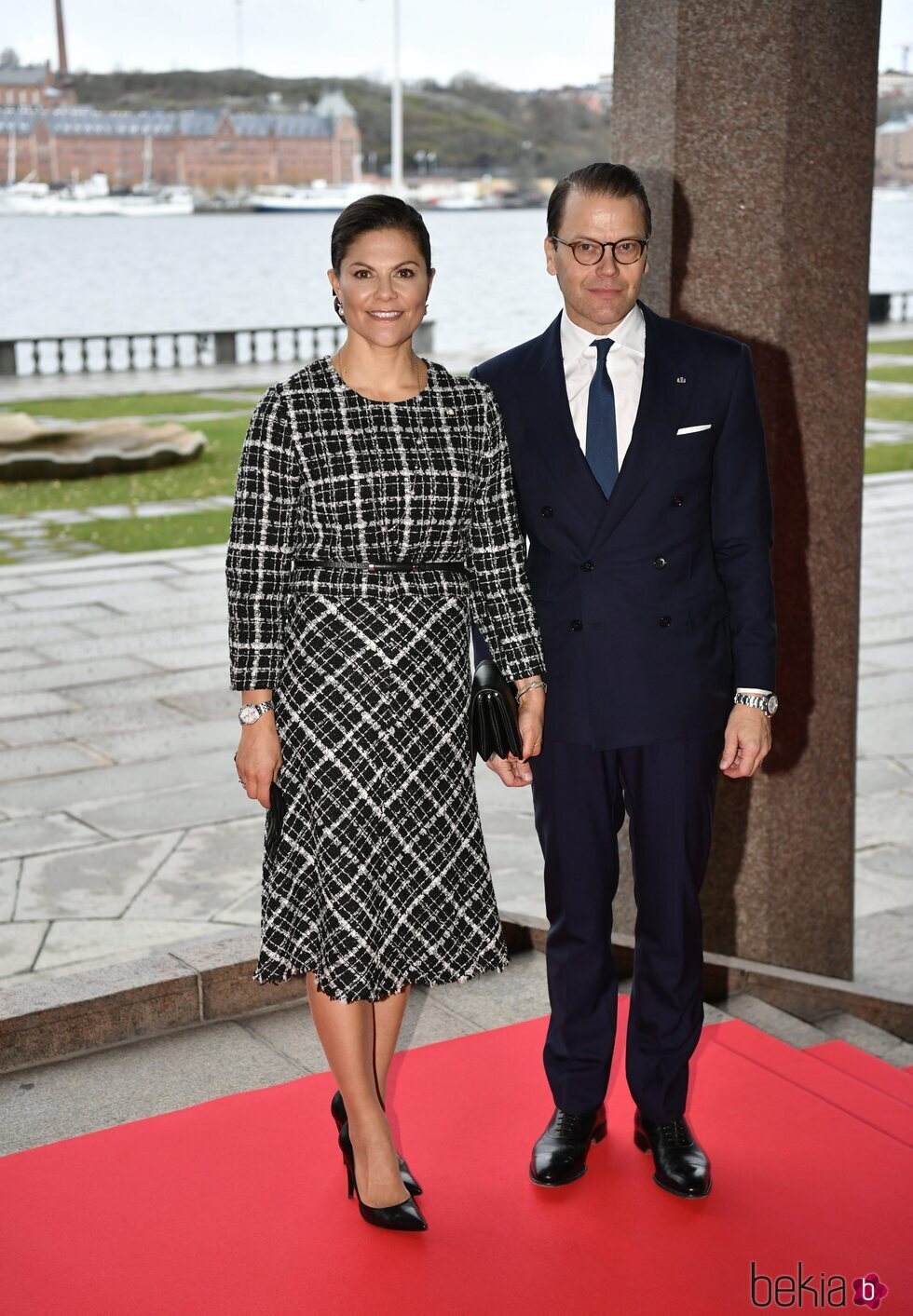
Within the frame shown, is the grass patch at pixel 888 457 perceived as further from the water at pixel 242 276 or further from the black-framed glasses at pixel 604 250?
the black-framed glasses at pixel 604 250

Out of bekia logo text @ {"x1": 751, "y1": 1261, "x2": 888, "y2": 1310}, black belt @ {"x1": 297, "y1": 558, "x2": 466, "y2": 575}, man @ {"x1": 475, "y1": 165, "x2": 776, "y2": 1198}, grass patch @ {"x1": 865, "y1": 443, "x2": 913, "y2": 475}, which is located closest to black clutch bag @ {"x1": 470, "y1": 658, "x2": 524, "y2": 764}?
man @ {"x1": 475, "y1": 165, "x2": 776, "y2": 1198}

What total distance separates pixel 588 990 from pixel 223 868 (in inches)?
92.4

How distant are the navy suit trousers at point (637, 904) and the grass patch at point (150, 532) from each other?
8.08 meters

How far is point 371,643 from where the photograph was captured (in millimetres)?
2648

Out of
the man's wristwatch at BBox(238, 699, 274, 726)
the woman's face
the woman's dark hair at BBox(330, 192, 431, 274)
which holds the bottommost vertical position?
the man's wristwatch at BBox(238, 699, 274, 726)

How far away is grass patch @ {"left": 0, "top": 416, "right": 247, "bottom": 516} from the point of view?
12.8 meters

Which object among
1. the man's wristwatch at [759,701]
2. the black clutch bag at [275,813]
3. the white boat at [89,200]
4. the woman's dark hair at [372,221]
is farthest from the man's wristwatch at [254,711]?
the white boat at [89,200]

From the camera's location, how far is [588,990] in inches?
115

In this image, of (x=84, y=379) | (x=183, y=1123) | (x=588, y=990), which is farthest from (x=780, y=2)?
(x=84, y=379)

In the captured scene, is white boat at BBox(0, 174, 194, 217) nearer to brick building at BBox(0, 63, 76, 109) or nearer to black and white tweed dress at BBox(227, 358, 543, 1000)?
brick building at BBox(0, 63, 76, 109)

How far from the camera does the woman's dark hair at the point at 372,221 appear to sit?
2.54m

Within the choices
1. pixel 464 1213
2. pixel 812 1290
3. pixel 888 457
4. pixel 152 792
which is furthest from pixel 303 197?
pixel 812 1290

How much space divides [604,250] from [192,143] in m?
76.3

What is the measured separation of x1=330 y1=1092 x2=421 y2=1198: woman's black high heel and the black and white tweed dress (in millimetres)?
327
